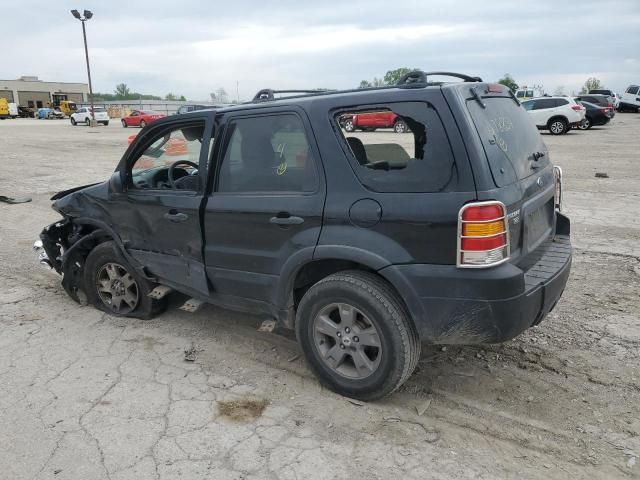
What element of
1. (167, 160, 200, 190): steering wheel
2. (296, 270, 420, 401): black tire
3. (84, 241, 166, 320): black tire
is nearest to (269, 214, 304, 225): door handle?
(296, 270, 420, 401): black tire

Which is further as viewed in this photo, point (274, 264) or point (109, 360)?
point (109, 360)

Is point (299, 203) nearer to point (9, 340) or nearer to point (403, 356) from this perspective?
point (403, 356)

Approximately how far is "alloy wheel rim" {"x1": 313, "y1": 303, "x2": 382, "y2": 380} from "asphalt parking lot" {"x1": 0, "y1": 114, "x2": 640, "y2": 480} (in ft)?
0.73

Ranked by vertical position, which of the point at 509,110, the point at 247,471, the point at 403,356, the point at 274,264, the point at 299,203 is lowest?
the point at 247,471

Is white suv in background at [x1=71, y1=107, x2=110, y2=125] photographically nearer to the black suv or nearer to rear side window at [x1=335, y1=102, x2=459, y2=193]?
the black suv

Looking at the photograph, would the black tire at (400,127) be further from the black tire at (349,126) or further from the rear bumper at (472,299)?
the rear bumper at (472,299)

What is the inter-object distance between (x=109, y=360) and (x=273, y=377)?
128cm

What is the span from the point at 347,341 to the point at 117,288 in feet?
7.98

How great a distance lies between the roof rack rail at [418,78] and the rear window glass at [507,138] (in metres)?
0.24

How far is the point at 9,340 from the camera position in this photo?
4.19m

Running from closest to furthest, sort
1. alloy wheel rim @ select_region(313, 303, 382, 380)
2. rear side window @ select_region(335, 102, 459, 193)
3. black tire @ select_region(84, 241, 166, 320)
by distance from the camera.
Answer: rear side window @ select_region(335, 102, 459, 193) → alloy wheel rim @ select_region(313, 303, 382, 380) → black tire @ select_region(84, 241, 166, 320)

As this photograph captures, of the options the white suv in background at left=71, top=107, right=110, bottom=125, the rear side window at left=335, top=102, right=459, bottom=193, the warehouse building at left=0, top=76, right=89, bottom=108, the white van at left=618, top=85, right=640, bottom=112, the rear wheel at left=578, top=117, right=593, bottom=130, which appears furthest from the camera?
the warehouse building at left=0, top=76, right=89, bottom=108

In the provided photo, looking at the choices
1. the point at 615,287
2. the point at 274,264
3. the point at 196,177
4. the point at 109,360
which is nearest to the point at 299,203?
the point at 274,264

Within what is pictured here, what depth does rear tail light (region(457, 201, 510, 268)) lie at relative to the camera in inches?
106
